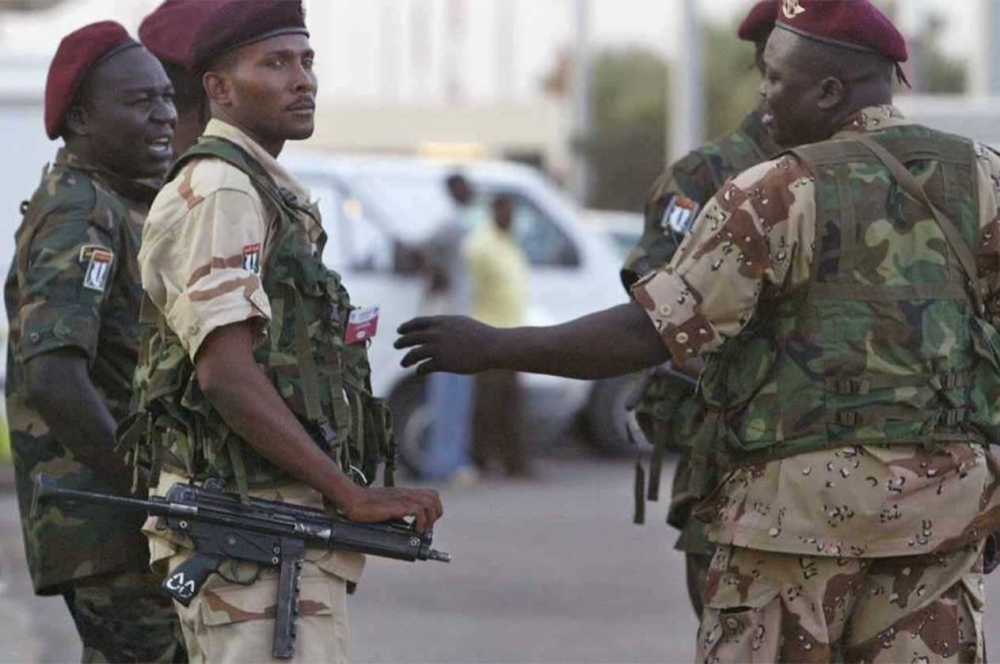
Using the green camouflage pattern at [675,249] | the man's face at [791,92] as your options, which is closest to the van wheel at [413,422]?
the green camouflage pattern at [675,249]

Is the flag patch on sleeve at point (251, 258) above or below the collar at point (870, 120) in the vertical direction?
below

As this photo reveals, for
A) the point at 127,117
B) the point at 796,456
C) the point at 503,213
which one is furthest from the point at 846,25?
the point at 503,213

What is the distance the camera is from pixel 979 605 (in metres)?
4.64

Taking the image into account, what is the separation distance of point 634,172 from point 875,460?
47778 mm

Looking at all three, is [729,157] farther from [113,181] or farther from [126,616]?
[126,616]

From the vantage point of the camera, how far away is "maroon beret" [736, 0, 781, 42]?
19.2 ft

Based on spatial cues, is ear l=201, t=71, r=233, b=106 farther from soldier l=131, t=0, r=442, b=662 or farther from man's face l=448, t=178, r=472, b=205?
man's face l=448, t=178, r=472, b=205

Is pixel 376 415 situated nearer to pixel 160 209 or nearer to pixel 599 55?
pixel 160 209

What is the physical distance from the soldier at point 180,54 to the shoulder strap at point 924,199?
76.4 inches

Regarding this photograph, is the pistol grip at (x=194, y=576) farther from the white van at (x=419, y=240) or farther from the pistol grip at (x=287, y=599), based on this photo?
the white van at (x=419, y=240)

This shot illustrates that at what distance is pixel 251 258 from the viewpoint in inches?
167

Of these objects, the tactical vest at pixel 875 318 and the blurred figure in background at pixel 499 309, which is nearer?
the tactical vest at pixel 875 318

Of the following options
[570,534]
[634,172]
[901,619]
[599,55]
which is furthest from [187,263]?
[599,55]

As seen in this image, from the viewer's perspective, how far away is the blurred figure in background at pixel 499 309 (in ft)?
46.6
